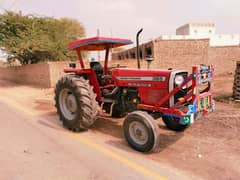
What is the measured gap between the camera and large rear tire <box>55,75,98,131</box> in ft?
12.5

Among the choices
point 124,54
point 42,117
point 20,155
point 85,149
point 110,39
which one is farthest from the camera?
point 124,54

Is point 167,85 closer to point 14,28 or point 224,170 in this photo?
point 224,170

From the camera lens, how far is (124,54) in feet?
72.9

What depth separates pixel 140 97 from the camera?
140 inches

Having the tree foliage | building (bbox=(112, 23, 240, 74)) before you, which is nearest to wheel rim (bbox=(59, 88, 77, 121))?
building (bbox=(112, 23, 240, 74))

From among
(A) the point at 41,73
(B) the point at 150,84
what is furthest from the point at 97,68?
(A) the point at 41,73

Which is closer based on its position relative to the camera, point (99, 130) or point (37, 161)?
point (37, 161)

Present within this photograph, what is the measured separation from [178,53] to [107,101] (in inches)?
447

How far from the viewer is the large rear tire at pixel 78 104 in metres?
3.82

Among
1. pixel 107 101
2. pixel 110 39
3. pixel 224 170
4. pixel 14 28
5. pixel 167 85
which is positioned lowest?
pixel 224 170

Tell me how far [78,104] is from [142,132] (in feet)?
5.00

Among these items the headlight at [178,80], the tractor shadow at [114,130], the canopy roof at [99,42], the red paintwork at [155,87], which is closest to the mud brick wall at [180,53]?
the canopy roof at [99,42]

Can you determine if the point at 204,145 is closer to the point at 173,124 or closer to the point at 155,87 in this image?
the point at 173,124

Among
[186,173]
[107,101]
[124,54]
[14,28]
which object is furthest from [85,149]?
[124,54]
